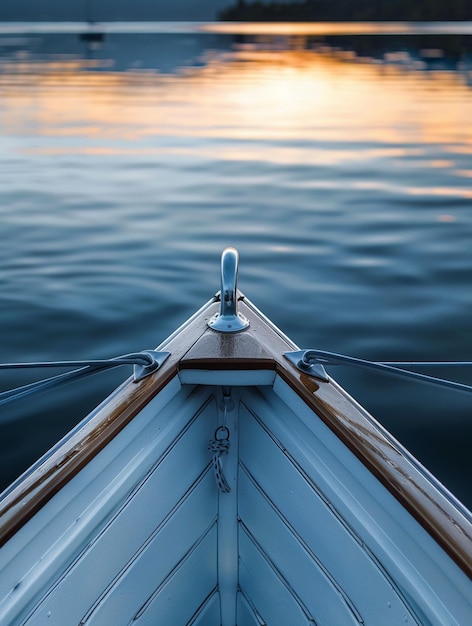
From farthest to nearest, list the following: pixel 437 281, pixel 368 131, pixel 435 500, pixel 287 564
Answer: pixel 368 131
pixel 437 281
pixel 287 564
pixel 435 500

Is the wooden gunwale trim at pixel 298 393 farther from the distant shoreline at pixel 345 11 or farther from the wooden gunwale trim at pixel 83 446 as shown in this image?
the distant shoreline at pixel 345 11

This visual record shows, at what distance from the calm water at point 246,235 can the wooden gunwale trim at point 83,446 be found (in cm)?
178

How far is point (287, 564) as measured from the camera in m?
2.44

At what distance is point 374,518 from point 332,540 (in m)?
0.21

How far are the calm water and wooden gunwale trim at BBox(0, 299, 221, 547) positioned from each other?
1.78m

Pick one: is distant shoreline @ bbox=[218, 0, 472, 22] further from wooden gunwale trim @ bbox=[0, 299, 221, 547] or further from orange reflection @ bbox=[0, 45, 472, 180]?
wooden gunwale trim @ bbox=[0, 299, 221, 547]

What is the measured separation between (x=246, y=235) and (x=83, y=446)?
6.45 meters

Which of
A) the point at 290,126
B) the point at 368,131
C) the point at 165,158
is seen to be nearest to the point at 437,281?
the point at 165,158

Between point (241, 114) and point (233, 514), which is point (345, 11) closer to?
point (241, 114)

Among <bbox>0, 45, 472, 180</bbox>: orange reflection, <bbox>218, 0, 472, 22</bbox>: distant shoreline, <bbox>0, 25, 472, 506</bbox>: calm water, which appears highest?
<bbox>218, 0, 472, 22</bbox>: distant shoreline

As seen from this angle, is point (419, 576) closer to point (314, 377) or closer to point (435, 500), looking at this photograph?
point (435, 500)

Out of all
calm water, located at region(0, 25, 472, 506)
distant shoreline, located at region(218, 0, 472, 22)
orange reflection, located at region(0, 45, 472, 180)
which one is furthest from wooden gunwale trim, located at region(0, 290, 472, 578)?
distant shoreline, located at region(218, 0, 472, 22)

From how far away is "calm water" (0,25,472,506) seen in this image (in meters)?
4.75

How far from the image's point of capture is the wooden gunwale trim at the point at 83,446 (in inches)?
76.5
